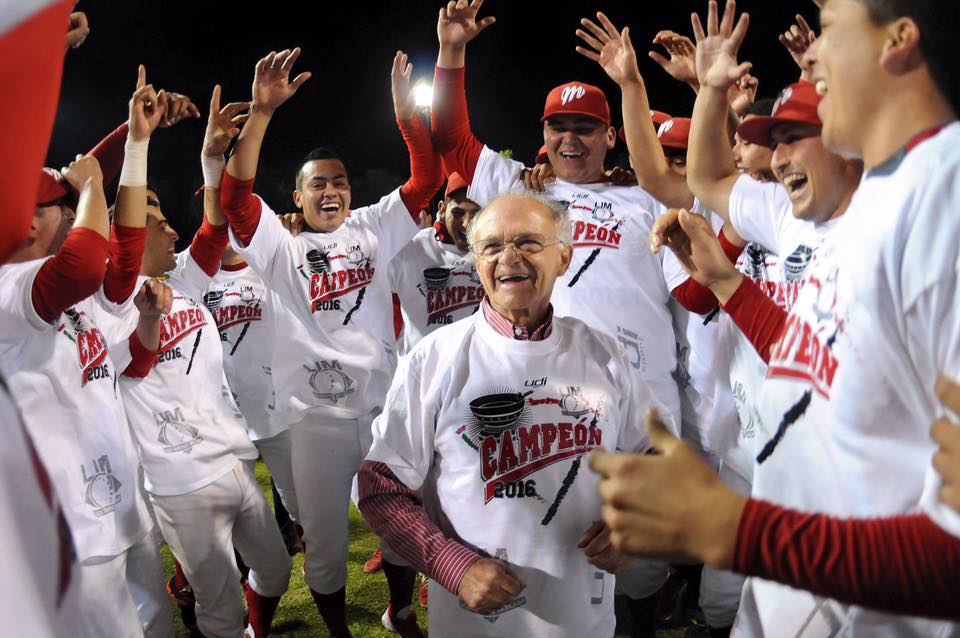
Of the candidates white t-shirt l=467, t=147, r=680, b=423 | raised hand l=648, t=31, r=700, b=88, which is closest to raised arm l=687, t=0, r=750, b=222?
raised hand l=648, t=31, r=700, b=88

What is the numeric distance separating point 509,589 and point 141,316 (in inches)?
89.1

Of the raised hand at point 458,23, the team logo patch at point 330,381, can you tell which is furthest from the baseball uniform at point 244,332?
the raised hand at point 458,23

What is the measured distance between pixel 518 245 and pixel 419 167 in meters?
2.16

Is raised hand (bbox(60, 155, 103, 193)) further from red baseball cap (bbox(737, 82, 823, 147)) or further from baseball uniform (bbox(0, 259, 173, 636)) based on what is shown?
red baseball cap (bbox(737, 82, 823, 147))

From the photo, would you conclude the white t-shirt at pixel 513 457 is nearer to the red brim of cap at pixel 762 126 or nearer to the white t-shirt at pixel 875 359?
the white t-shirt at pixel 875 359

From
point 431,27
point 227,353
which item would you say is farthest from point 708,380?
point 431,27

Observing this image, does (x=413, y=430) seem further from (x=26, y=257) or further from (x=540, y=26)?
(x=540, y=26)

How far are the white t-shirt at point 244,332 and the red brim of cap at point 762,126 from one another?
3.87 m

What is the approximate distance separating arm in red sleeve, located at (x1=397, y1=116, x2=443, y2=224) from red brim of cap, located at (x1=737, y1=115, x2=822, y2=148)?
7.29 ft

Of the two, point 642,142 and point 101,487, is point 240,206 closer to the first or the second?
point 101,487

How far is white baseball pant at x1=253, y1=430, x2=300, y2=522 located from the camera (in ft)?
15.3

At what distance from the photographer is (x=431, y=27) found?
15.7 metres

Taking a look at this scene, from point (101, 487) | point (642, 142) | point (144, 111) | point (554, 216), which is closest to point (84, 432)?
point (101, 487)

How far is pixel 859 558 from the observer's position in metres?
0.93
